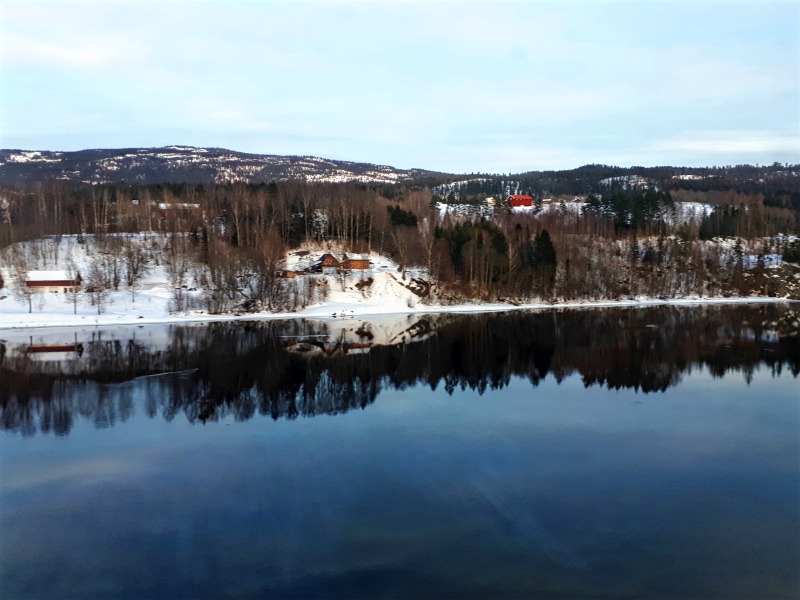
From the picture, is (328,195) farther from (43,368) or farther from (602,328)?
(43,368)

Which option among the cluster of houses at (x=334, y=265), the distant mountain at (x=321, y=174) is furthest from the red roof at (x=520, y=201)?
the cluster of houses at (x=334, y=265)

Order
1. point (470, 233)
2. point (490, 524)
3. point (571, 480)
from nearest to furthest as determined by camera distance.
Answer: point (490, 524) → point (571, 480) → point (470, 233)

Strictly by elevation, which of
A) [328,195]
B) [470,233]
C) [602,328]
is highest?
[328,195]

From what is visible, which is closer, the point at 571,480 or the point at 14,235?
the point at 571,480

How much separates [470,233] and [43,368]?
35.5 meters

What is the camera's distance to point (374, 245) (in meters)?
55.5

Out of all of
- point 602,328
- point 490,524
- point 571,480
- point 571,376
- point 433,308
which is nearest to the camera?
point 490,524

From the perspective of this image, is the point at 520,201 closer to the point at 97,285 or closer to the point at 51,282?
the point at 97,285

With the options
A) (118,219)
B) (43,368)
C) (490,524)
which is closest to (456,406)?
(490,524)

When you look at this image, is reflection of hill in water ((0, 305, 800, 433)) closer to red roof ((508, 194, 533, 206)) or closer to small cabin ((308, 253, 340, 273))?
small cabin ((308, 253, 340, 273))

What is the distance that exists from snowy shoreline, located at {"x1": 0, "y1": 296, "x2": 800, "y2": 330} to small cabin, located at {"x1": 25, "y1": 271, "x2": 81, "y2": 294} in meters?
4.45

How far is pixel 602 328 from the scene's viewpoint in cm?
3616

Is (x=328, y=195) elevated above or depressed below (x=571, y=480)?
above

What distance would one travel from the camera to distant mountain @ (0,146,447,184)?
114438mm
